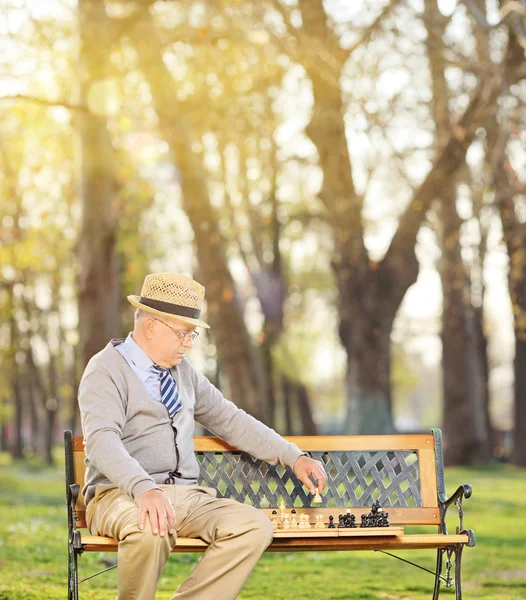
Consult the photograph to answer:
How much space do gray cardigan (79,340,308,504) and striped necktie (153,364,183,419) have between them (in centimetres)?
3

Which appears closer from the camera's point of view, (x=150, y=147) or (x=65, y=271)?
(x=150, y=147)

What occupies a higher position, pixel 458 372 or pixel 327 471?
pixel 458 372

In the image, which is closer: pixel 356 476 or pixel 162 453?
pixel 162 453

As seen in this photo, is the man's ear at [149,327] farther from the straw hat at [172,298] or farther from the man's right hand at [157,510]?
the man's right hand at [157,510]

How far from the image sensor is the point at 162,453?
602 centimetres

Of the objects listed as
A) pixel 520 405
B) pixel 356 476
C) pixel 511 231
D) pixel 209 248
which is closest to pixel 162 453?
pixel 356 476

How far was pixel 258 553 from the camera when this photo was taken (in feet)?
18.4

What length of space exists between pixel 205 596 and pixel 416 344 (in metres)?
46.8

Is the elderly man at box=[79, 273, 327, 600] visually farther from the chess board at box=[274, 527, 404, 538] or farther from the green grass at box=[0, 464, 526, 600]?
the green grass at box=[0, 464, 526, 600]

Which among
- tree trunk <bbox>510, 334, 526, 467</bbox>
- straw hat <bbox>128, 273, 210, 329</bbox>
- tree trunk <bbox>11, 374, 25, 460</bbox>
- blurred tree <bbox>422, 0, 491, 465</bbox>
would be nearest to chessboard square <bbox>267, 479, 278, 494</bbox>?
straw hat <bbox>128, 273, 210, 329</bbox>

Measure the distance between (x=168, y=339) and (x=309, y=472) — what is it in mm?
1053

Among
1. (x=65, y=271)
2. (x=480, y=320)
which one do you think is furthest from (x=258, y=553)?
(x=65, y=271)

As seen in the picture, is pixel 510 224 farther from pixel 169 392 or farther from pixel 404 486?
pixel 169 392

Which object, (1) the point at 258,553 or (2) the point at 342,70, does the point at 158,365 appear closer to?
(1) the point at 258,553
